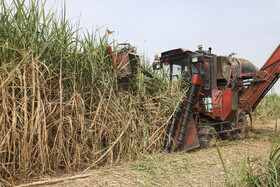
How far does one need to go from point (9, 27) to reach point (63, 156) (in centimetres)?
184

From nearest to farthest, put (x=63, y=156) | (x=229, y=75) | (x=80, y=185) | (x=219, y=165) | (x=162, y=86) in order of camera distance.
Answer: (x=80, y=185) → (x=63, y=156) → (x=219, y=165) → (x=162, y=86) → (x=229, y=75)

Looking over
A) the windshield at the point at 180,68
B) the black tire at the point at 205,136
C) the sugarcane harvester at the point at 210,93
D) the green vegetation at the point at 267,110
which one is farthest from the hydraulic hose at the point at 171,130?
the green vegetation at the point at 267,110

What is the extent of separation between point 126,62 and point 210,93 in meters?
2.13

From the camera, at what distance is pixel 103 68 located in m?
3.99

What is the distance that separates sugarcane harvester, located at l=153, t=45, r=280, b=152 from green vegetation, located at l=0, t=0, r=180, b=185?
0.79 meters

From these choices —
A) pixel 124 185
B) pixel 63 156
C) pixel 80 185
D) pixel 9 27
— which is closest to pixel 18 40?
pixel 9 27

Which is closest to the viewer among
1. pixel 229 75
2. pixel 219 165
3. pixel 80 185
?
pixel 80 185

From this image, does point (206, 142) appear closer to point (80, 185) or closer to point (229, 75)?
point (229, 75)

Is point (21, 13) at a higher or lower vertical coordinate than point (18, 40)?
higher

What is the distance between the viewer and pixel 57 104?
3.54 meters

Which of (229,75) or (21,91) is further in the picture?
(229,75)

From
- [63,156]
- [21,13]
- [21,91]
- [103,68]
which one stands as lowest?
[63,156]

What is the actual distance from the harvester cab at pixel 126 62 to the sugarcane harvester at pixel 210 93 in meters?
0.75

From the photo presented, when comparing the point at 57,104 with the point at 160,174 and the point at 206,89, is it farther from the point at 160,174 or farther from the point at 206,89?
the point at 206,89
